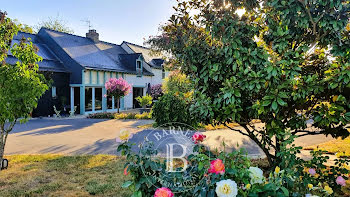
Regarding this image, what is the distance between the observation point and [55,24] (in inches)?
1508

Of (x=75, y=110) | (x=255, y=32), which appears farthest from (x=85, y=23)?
(x=255, y=32)

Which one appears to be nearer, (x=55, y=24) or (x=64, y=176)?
(x=64, y=176)

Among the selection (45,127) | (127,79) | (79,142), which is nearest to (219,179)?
(79,142)

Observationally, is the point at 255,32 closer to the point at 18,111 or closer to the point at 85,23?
the point at 18,111

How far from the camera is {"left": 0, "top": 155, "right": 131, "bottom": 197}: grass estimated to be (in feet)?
14.1

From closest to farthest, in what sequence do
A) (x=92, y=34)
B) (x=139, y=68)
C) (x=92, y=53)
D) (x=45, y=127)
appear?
(x=45, y=127)
(x=92, y=53)
(x=92, y=34)
(x=139, y=68)

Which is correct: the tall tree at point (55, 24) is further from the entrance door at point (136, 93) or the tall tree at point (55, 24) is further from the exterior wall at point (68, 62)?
the exterior wall at point (68, 62)

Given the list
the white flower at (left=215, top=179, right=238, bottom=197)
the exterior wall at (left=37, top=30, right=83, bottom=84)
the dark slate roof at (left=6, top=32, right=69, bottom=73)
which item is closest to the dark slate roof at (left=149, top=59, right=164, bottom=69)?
the exterior wall at (left=37, top=30, right=83, bottom=84)

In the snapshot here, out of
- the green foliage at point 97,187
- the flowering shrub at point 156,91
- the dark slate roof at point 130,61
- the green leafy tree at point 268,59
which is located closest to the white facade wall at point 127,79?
the dark slate roof at point 130,61

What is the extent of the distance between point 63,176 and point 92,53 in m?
18.8

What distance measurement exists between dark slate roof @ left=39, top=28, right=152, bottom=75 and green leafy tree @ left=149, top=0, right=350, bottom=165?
16729 millimetres

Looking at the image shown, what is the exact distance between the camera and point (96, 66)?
67.7 ft

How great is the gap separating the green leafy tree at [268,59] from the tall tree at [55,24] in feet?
129

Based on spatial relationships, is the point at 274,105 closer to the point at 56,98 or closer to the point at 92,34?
the point at 56,98
